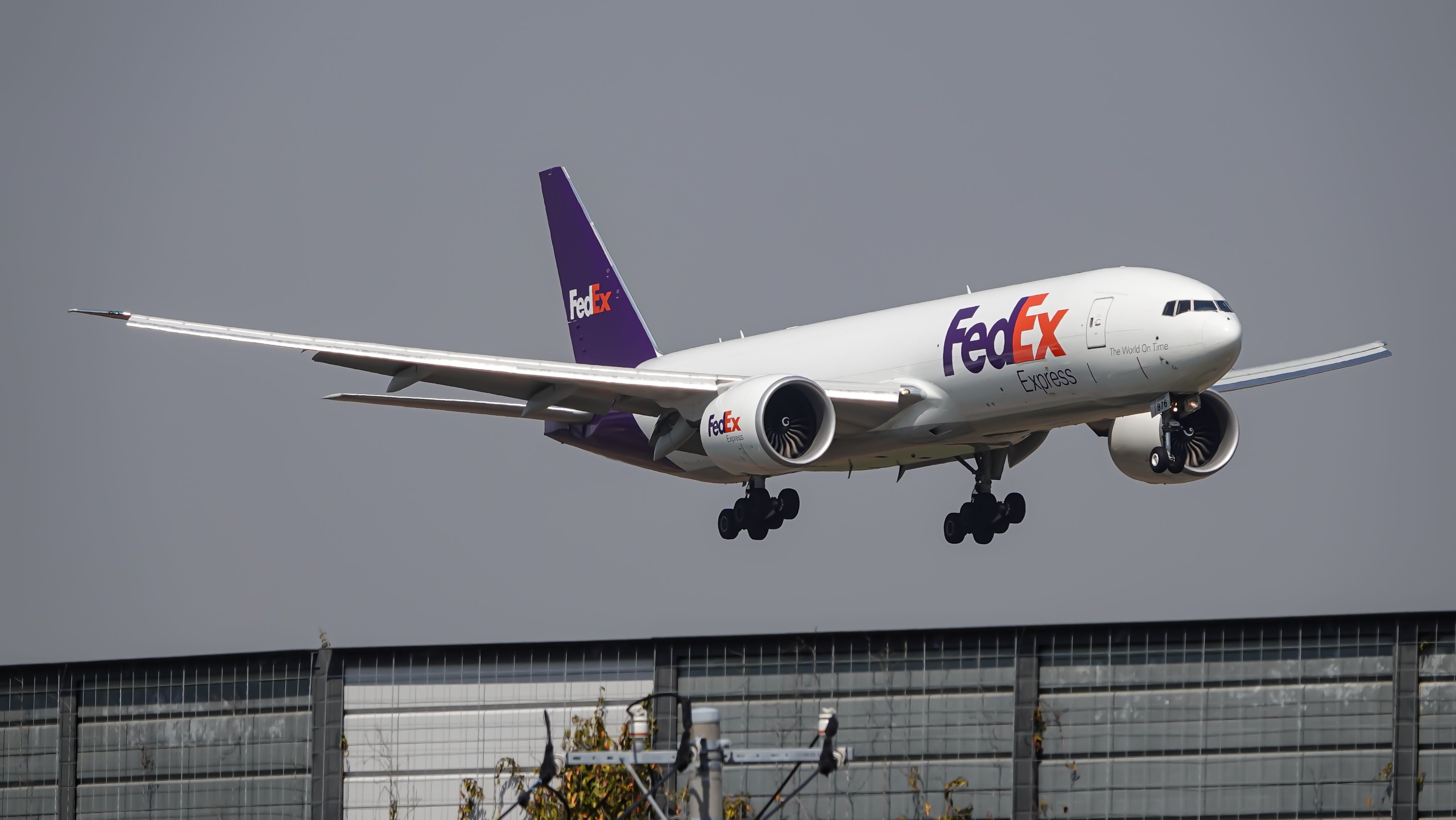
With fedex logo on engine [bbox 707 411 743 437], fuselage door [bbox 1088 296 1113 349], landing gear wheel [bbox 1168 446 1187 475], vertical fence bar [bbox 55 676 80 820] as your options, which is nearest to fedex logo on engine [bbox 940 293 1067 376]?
fuselage door [bbox 1088 296 1113 349]

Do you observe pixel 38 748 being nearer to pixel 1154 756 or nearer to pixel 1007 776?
pixel 1007 776

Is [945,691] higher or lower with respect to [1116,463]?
lower

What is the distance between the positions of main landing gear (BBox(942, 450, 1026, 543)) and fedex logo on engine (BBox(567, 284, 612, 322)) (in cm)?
1119

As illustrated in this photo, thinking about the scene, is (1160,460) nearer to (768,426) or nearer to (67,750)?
(768,426)

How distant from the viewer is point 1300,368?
139 feet

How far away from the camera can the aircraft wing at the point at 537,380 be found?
1356 inches

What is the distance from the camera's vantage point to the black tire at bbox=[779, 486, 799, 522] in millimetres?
41312

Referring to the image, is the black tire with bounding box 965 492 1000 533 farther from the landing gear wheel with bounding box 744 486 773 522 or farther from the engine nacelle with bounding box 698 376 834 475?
the engine nacelle with bounding box 698 376 834 475

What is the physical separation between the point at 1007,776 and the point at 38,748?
57.8 feet

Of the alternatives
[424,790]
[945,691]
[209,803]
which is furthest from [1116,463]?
[209,803]

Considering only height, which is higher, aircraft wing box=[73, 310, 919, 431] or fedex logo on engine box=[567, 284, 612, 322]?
fedex logo on engine box=[567, 284, 612, 322]

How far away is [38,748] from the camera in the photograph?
107ft

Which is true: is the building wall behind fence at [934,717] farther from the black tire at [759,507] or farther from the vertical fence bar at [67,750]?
the black tire at [759,507]

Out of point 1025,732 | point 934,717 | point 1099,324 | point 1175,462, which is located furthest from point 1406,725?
point 1099,324
